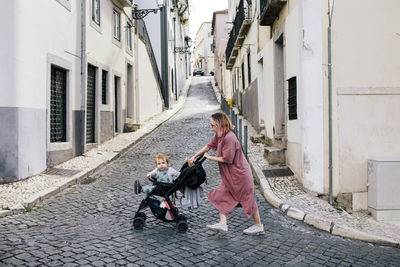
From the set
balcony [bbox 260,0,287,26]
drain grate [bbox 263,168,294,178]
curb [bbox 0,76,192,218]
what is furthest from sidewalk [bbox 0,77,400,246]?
balcony [bbox 260,0,287,26]

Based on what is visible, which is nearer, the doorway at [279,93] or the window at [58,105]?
the window at [58,105]

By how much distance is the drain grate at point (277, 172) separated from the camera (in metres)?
7.88

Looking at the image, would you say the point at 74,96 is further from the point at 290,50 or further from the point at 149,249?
the point at 149,249

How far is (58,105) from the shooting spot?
9.73 metres

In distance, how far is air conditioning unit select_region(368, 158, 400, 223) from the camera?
5.93 m

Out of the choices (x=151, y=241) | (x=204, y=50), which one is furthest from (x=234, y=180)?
(x=204, y=50)

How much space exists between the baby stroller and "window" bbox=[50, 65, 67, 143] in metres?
5.42

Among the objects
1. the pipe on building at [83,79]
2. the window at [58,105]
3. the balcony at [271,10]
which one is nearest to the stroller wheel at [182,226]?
the window at [58,105]

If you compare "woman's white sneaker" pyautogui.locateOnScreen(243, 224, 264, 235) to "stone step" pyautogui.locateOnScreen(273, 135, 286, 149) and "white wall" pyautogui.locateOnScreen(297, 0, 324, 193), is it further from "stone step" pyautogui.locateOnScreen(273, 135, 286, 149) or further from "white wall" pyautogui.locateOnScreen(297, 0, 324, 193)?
"stone step" pyautogui.locateOnScreen(273, 135, 286, 149)

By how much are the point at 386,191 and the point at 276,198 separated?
1.76m

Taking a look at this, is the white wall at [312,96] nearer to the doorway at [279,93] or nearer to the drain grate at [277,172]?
the drain grate at [277,172]

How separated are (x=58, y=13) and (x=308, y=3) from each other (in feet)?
20.2

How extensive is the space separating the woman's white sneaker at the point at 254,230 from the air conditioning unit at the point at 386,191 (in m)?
2.30

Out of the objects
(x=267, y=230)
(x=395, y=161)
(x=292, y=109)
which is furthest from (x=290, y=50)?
(x=267, y=230)
